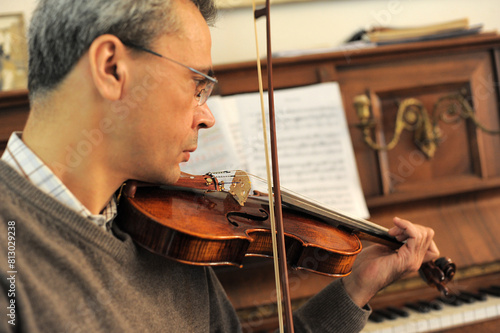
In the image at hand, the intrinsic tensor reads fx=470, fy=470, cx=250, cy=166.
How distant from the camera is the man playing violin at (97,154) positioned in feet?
2.56

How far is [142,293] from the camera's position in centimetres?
96

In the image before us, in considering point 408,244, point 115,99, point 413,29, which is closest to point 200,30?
point 115,99

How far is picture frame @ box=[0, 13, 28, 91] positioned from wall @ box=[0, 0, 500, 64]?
32.8 inches

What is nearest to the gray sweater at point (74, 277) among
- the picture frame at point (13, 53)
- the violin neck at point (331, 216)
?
the violin neck at point (331, 216)

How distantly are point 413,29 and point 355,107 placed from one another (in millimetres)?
418

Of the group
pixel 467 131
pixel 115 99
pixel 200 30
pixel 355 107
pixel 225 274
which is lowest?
pixel 225 274

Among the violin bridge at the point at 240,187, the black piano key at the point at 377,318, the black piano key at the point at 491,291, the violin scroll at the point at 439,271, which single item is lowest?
the black piano key at the point at 377,318

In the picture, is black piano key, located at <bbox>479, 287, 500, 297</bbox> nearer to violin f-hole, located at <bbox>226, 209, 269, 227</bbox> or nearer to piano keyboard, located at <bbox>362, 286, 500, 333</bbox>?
piano keyboard, located at <bbox>362, 286, 500, 333</bbox>

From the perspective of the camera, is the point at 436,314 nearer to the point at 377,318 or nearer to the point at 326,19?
the point at 377,318

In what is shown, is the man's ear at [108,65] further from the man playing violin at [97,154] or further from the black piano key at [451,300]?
the black piano key at [451,300]

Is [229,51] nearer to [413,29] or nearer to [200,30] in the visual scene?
[413,29]

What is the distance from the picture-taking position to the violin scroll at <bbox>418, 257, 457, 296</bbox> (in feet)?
4.15

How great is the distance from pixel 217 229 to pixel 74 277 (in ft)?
1.00

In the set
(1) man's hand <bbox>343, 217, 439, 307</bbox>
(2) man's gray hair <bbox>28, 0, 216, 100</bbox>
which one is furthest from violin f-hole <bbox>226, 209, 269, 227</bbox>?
(2) man's gray hair <bbox>28, 0, 216, 100</bbox>
